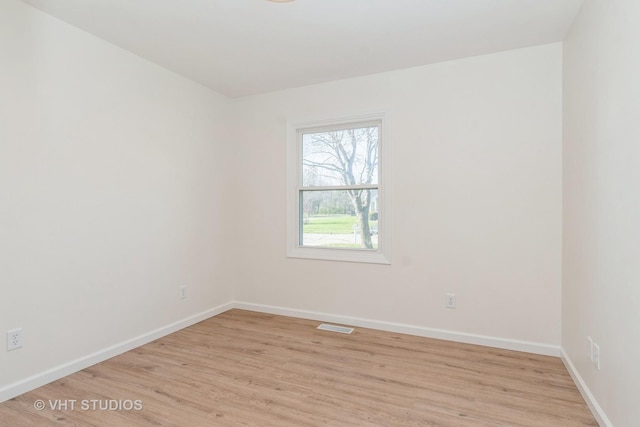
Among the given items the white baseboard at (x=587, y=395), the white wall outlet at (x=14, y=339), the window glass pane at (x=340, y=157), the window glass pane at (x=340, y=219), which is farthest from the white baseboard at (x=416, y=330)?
the white wall outlet at (x=14, y=339)

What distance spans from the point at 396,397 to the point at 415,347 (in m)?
0.86

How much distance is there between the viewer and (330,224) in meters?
3.72

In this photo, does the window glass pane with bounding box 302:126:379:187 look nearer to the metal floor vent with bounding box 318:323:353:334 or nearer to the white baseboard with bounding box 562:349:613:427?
the metal floor vent with bounding box 318:323:353:334

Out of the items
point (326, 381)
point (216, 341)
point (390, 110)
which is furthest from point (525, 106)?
point (216, 341)

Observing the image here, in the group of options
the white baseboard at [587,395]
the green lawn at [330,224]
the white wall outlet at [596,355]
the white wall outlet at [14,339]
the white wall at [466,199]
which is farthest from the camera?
the green lawn at [330,224]

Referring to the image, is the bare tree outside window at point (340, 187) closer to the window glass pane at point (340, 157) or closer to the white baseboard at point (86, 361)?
the window glass pane at point (340, 157)

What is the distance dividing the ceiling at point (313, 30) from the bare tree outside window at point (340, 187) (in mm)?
705

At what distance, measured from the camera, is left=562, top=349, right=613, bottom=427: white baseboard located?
181 centimetres

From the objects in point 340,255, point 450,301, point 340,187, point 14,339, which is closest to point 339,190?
point 340,187

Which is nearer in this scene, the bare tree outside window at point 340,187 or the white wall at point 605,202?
the white wall at point 605,202

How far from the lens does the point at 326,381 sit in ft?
7.72

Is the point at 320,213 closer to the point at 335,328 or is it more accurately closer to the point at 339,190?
the point at 339,190

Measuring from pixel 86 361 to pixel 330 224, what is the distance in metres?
2.39

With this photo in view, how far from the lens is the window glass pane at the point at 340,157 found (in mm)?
3480
